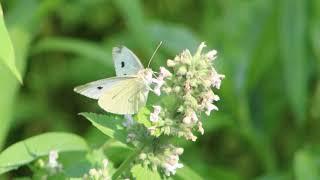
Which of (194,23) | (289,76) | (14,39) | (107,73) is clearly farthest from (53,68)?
(289,76)

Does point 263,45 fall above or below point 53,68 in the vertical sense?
above

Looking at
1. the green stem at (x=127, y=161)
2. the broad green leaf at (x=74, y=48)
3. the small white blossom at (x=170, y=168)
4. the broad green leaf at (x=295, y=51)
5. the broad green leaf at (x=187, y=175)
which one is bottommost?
the green stem at (x=127, y=161)

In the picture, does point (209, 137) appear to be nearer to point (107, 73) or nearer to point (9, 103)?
point (107, 73)

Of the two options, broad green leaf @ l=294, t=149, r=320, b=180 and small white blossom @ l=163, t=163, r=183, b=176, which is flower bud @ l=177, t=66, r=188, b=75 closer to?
small white blossom @ l=163, t=163, r=183, b=176

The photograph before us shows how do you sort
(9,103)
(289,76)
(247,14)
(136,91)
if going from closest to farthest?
(136,91)
(9,103)
(289,76)
(247,14)

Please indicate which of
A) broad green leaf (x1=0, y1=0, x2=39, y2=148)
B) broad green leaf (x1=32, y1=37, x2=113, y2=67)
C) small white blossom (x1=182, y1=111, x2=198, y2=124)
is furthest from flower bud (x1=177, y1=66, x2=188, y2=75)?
broad green leaf (x1=32, y1=37, x2=113, y2=67)

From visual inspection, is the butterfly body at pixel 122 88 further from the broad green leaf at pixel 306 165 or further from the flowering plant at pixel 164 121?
the broad green leaf at pixel 306 165

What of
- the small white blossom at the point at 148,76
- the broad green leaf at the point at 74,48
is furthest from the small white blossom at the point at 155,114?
the broad green leaf at the point at 74,48
